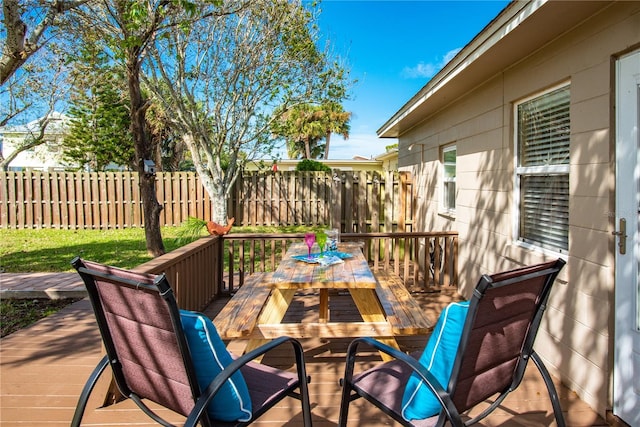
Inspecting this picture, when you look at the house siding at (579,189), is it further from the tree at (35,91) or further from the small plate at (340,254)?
the tree at (35,91)

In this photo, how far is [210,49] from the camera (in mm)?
8602

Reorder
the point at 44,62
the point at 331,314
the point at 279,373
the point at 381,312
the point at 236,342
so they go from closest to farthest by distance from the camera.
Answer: the point at 279,373, the point at 381,312, the point at 236,342, the point at 331,314, the point at 44,62

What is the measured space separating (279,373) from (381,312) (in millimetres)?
1168

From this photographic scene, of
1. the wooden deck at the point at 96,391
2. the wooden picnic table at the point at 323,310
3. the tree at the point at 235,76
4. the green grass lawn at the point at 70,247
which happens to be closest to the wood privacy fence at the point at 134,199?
the green grass lawn at the point at 70,247

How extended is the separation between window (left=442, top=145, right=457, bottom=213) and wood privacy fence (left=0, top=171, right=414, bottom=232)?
2.70m

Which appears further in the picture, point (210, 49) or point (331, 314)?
point (210, 49)

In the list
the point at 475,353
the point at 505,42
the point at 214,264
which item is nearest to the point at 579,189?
the point at 505,42

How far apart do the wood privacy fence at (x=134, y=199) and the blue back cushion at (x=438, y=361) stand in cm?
711

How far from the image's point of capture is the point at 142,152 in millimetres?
5711

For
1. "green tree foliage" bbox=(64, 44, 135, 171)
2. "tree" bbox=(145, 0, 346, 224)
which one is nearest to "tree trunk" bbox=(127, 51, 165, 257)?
"tree" bbox=(145, 0, 346, 224)

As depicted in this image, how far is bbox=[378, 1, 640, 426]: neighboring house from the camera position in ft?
7.00

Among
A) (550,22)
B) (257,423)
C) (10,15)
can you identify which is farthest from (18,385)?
(550,22)

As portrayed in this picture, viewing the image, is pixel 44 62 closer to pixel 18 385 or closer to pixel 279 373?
pixel 18 385

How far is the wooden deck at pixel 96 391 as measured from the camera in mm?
2209
